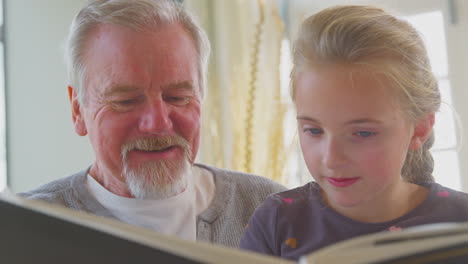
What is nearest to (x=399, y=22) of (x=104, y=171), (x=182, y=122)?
(x=182, y=122)

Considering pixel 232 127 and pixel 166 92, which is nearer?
pixel 166 92

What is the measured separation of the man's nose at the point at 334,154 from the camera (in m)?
1.06

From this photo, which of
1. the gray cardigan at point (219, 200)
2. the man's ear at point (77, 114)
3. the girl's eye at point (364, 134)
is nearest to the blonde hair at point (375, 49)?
the girl's eye at point (364, 134)

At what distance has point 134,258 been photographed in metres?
0.68

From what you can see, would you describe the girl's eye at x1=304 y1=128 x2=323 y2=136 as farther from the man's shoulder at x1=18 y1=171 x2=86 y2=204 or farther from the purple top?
the man's shoulder at x1=18 y1=171 x2=86 y2=204

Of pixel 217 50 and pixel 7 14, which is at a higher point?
pixel 7 14

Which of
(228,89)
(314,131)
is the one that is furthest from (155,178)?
(228,89)

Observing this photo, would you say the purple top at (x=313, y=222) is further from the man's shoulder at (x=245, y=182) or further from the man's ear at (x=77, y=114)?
the man's ear at (x=77, y=114)

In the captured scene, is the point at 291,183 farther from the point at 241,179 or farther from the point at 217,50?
the point at 241,179

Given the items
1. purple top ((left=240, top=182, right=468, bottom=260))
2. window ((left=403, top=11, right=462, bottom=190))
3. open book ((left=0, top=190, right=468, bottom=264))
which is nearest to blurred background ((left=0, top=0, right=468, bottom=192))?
window ((left=403, top=11, right=462, bottom=190))

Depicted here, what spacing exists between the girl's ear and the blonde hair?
15mm

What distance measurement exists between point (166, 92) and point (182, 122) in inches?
3.8

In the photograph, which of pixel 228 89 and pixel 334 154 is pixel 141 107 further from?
pixel 228 89

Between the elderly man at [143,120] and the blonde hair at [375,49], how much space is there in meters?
0.40
